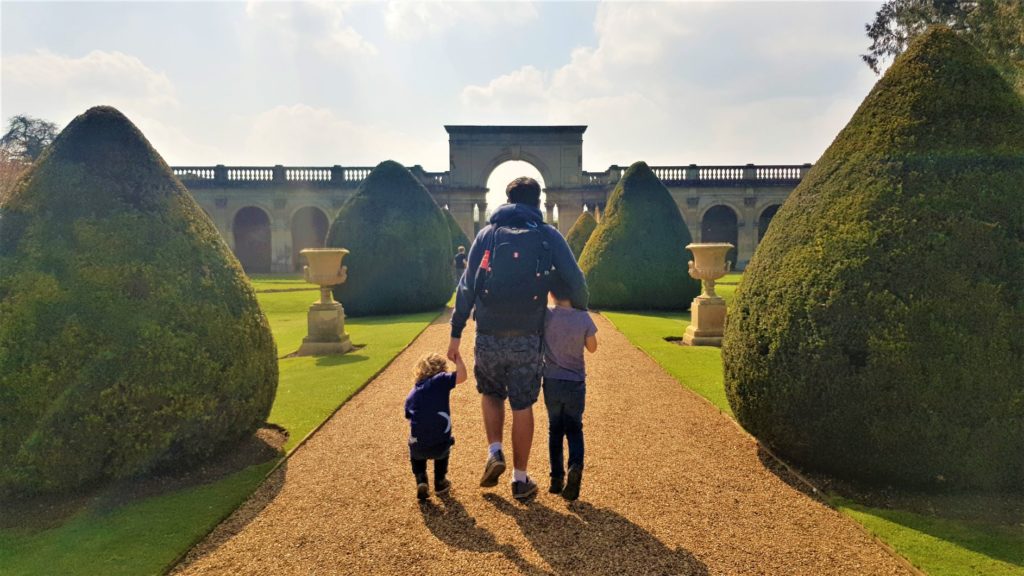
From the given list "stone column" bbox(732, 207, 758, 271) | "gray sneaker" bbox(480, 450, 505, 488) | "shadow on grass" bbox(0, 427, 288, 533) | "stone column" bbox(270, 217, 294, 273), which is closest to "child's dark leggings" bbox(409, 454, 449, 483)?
"gray sneaker" bbox(480, 450, 505, 488)

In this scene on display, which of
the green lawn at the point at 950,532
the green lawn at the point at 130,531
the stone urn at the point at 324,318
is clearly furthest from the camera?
the stone urn at the point at 324,318

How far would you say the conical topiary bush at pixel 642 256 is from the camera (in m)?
16.3

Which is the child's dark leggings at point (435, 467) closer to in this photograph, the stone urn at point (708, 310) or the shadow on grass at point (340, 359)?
the shadow on grass at point (340, 359)

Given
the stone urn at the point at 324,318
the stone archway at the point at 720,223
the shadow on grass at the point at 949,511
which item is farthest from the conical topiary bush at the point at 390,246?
the stone archway at the point at 720,223

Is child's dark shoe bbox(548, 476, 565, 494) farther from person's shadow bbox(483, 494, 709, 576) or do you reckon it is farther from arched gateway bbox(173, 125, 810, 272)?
arched gateway bbox(173, 125, 810, 272)

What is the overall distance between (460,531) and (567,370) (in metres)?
1.27

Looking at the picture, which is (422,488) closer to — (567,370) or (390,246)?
(567,370)

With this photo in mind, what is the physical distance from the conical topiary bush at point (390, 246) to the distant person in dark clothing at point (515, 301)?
1245 centimetres

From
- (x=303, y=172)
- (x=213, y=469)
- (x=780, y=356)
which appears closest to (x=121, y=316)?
(x=213, y=469)

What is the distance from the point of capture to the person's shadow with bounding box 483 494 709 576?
10.3 ft

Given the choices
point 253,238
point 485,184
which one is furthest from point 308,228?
point 485,184

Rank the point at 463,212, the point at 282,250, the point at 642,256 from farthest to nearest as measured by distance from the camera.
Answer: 1. the point at 282,250
2. the point at 463,212
3. the point at 642,256

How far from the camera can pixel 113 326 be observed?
4.10 meters

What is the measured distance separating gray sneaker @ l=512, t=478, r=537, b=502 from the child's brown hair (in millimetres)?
992
